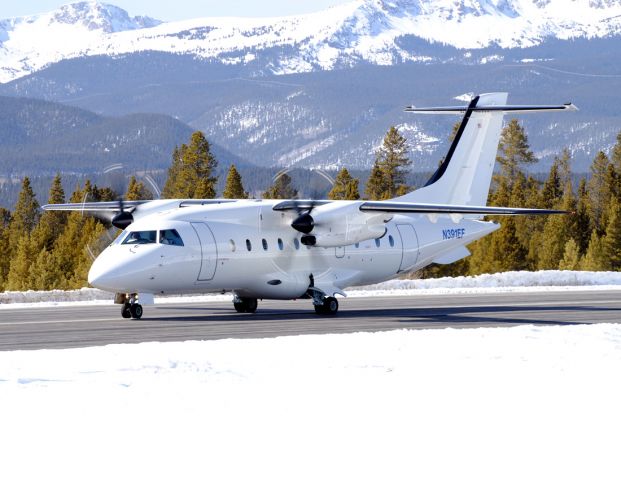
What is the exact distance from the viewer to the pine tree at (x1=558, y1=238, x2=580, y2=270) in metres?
89.7

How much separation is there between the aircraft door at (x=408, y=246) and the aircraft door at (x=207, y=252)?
6964 millimetres

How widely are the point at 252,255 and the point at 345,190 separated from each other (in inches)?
2848

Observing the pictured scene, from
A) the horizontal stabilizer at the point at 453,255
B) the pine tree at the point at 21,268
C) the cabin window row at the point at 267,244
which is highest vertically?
the cabin window row at the point at 267,244

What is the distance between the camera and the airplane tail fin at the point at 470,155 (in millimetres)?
36906

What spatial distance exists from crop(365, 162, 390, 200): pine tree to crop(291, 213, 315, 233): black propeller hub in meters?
85.3

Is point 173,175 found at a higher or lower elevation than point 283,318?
higher

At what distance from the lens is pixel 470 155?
3747cm

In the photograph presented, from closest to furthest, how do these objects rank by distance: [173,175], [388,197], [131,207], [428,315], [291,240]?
[428,315]
[291,240]
[131,207]
[388,197]
[173,175]

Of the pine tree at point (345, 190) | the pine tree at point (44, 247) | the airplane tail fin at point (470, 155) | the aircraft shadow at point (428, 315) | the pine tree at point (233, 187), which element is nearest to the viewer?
the aircraft shadow at point (428, 315)

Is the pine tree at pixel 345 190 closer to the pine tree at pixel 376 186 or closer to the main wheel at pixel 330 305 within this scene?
the pine tree at pixel 376 186

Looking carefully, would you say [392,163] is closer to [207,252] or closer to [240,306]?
[240,306]

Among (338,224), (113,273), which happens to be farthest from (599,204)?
(113,273)

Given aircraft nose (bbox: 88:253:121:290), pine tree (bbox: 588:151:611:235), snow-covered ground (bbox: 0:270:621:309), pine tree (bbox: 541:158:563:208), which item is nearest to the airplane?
aircraft nose (bbox: 88:253:121:290)

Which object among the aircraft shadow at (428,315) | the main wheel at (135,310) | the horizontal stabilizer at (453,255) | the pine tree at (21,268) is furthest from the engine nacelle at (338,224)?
the pine tree at (21,268)
